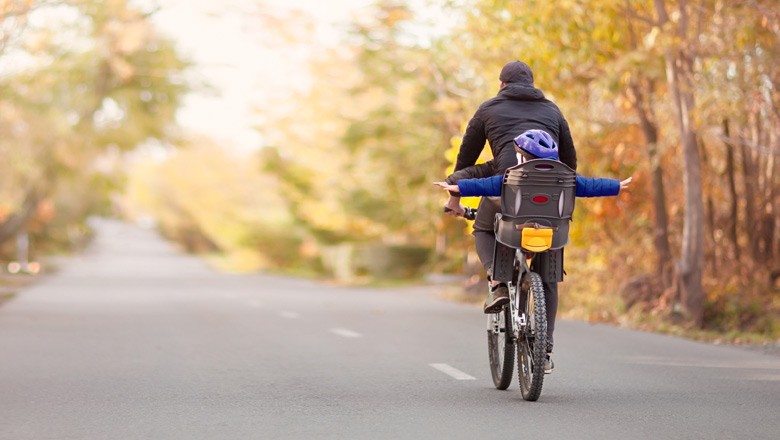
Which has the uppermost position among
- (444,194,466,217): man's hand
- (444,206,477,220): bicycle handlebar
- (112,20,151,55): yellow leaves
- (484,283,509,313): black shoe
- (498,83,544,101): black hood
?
(112,20,151,55): yellow leaves

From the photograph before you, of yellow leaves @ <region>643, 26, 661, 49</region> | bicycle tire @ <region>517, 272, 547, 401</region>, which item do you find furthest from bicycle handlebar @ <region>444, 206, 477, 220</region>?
yellow leaves @ <region>643, 26, 661, 49</region>

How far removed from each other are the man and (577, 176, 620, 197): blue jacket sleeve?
364 millimetres

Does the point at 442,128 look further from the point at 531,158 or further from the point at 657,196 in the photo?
the point at 531,158

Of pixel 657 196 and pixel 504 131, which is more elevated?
pixel 504 131

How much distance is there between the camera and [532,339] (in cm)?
720

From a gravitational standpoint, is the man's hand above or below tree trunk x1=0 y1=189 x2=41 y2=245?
above

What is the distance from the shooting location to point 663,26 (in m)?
13.4

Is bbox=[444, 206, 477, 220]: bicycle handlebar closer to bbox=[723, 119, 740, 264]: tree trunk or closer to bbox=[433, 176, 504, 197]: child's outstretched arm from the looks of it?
bbox=[433, 176, 504, 197]: child's outstretched arm

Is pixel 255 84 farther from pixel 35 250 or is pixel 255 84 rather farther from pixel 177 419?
pixel 177 419

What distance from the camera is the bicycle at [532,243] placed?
23.0ft

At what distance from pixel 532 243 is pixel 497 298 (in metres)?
0.66

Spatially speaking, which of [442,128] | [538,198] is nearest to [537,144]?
[538,198]

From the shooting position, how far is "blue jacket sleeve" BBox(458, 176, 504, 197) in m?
7.02

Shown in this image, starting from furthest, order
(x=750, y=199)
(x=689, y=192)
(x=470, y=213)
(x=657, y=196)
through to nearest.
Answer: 1. (x=657, y=196)
2. (x=750, y=199)
3. (x=689, y=192)
4. (x=470, y=213)
